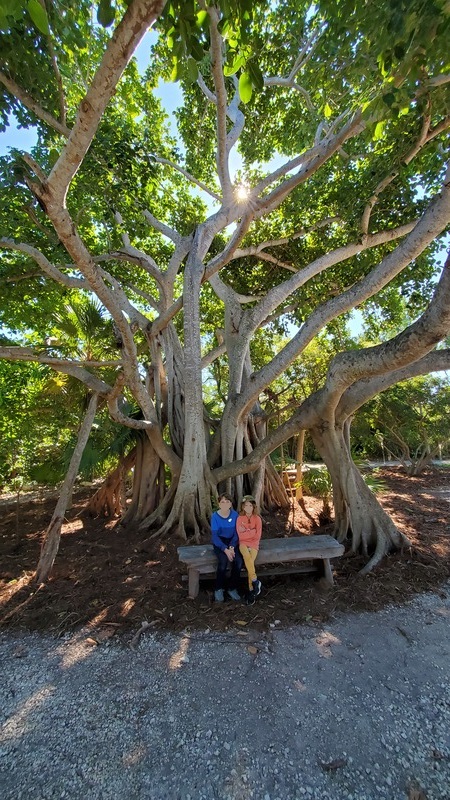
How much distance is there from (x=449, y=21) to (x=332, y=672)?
13.2ft

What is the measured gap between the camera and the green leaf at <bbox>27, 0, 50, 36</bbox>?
1264mm

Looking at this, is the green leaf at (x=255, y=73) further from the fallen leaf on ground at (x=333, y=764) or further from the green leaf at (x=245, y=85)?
the fallen leaf on ground at (x=333, y=764)

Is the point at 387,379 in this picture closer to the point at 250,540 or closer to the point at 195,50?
the point at 250,540

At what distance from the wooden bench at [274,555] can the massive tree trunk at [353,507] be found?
817 millimetres

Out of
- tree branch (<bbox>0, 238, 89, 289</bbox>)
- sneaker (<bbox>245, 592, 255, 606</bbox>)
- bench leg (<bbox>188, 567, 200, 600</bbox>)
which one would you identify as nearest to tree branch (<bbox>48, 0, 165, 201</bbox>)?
tree branch (<bbox>0, 238, 89, 289</bbox>)

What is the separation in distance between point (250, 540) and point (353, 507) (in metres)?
1.86

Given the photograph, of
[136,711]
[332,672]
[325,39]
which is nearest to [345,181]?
[325,39]

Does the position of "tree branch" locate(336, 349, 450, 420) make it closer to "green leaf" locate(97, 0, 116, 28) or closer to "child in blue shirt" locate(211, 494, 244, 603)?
"child in blue shirt" locate(211, 494, 244, 603)

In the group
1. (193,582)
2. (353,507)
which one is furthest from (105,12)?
(353,507)

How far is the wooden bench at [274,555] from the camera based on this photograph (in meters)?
Answer: 3.38

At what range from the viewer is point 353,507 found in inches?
176

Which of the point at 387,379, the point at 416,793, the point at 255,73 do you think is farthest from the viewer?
the point at 387,379

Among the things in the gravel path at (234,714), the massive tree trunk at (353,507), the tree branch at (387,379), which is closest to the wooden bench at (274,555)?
the gravel path at (234,714)

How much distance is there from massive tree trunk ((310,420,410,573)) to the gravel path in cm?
126
